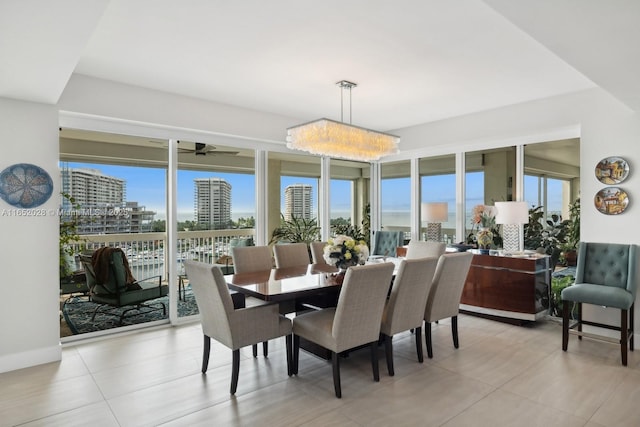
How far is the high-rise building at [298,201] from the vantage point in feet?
19.0

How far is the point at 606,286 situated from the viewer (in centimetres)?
378

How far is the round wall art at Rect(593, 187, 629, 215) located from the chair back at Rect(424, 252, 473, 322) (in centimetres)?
165

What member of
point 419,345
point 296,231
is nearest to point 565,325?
point 419,345

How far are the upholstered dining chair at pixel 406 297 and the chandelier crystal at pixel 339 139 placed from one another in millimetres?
1360

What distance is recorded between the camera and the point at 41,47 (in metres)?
2.30

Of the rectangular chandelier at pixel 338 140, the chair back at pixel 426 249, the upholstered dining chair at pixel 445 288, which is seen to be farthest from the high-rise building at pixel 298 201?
the upholstered dining chair at pixel 445 288

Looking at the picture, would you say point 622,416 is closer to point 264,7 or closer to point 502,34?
point 502,34

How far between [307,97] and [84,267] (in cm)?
309

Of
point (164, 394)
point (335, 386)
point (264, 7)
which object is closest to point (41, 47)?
point (264, 7)

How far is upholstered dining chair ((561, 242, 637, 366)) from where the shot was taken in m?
3.43

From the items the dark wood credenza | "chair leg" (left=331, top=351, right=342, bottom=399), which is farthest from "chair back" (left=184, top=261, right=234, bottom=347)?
the dark wood credenza

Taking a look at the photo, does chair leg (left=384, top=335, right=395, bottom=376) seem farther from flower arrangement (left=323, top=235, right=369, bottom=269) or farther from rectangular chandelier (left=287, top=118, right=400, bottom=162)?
rectangular chandelier (left=287, top=118, right=400, bottom=162)

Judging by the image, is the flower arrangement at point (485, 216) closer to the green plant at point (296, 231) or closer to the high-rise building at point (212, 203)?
the green plant at point (296, 231)

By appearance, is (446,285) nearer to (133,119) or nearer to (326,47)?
(326,47)
